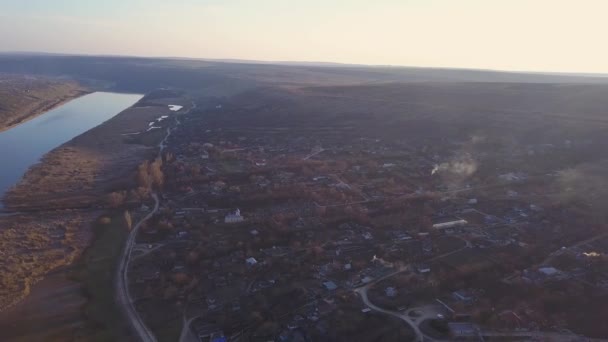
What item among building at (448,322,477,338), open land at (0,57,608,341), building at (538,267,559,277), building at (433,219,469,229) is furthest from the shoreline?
building at (538,267,559,277)

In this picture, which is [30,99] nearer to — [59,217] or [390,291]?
[59,217]

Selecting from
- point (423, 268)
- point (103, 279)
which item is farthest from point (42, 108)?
point (423, 268)

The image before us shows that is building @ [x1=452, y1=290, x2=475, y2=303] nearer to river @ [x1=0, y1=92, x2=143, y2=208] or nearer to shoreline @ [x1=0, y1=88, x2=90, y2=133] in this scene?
river @ [x1=0, y1=92, x2=143, y2=208]

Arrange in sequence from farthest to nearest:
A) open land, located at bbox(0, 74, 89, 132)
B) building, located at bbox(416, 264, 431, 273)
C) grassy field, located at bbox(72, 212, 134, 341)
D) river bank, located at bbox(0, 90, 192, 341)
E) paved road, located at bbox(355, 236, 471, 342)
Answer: open land, located at bbox(0, 74, 89, 132)
building, located at bbox(416, 264, 431, 273)
river bank, located at bbox(0, 90, 192, 341)
grassy field, located at bbox(72, 212, 134, 341)
paved road, located at bbox(355, 236, 471, 342)

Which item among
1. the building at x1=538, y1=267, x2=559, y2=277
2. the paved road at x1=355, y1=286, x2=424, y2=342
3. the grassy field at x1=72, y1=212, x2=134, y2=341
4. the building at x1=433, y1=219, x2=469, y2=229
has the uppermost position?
the building at x1=538, y1=267, x2=559, y2=277

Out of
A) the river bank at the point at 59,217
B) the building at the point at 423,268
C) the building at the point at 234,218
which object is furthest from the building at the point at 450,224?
the river bank at the point at 59,217

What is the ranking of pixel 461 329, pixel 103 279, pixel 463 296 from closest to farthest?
pixel 461 329, pixel 463 296, pixel 103 279

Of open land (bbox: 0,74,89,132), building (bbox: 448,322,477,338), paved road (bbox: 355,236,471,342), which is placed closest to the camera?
building (bbox: 448,322,477,338)

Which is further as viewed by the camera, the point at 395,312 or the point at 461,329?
the point at 395,312
